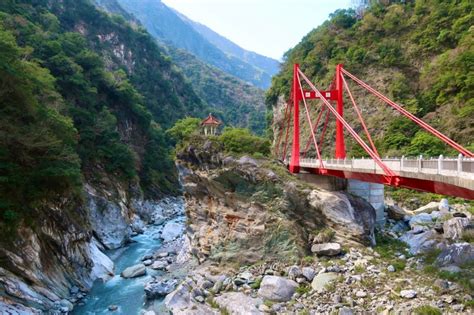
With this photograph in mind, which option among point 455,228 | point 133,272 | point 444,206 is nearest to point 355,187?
point 455,228

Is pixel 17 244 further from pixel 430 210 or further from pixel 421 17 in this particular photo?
pixel 421 17

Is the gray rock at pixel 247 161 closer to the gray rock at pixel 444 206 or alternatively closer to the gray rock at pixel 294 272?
the gray rock at pixel 294 272

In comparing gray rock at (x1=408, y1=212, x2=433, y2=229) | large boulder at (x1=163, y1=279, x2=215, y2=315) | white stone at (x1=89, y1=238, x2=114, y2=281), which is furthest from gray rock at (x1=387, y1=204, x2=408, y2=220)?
white stone at (x1=89, y1=238, x2=114, y2=281)

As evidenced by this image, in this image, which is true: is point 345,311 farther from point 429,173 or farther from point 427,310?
point 429,173

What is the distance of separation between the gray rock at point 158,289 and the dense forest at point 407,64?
21134 millimetres

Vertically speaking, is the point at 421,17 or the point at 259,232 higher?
the point at 421,17

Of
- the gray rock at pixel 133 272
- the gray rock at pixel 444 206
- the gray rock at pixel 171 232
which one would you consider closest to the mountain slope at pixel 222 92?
the gray rock at pixel 171 232

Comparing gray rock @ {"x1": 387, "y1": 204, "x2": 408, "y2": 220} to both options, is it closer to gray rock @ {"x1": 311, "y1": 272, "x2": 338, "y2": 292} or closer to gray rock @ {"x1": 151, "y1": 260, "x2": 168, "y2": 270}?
gray rock @ {"x1": 311, "y1": 272, "x2": 338, "y2": 292}

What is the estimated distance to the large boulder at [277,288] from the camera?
13.6 m

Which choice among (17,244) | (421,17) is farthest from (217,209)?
(421,17)

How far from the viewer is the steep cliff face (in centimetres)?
1679

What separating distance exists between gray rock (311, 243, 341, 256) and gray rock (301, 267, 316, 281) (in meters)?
1.21

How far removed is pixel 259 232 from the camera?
17.7 metres

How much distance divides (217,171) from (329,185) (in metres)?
6.41
